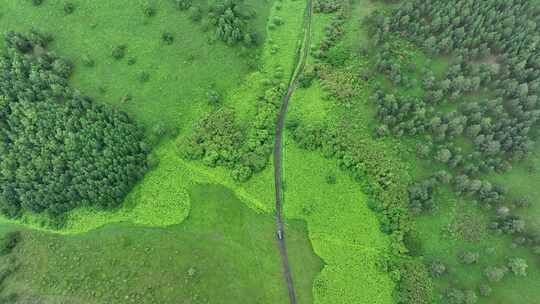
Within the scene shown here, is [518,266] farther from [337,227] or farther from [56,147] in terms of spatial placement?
[56,147]

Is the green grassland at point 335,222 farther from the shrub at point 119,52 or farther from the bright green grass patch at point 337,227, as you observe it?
the shrub at point 119,52

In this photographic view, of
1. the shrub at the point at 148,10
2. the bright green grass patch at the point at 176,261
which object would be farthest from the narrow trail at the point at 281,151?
the shrub at the point at 148,10

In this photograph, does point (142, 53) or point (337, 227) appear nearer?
point (337, 227)

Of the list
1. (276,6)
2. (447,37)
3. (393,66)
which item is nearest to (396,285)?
(393,66)

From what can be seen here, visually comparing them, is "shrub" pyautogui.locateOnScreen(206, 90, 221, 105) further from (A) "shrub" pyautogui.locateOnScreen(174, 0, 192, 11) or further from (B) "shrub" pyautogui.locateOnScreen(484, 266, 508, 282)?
(B) "shrub" pyautogui.locateOnScreen(484, 266, 508, 282)

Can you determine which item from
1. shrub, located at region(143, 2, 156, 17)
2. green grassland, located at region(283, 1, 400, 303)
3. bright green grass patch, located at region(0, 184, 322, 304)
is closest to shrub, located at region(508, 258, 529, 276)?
green grassland, located at region(283, 1, 400, 303)

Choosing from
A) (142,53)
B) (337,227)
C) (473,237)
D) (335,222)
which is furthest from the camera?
(142,53)

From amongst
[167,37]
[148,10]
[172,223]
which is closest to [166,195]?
[172,223]

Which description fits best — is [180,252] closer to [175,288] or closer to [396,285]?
[175,288]
